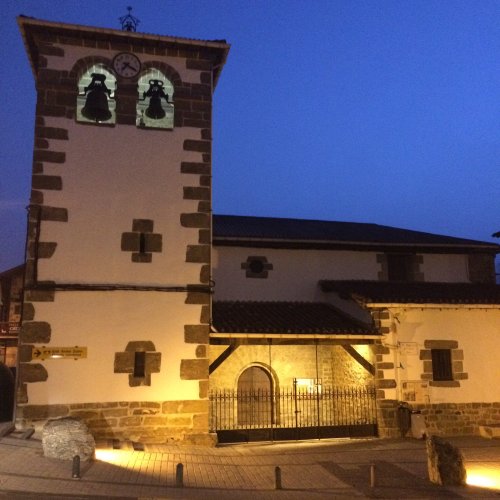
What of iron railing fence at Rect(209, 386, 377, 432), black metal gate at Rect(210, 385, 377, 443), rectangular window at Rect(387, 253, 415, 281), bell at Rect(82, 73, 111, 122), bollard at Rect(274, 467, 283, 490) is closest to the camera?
bollard at Rect(274, 467, 283, 490)

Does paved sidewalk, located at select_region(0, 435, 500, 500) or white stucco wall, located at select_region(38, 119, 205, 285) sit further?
white stucco wall, located at select_region(38, 119, 205, 285)

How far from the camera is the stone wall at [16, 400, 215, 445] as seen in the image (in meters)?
9.55

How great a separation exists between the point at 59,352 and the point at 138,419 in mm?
2008

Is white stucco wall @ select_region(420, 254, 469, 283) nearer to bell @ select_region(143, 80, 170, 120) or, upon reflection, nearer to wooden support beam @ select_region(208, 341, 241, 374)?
wooden support beam @ select_region(208, 341, 241, 374)

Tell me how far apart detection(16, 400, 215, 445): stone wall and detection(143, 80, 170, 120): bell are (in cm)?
596

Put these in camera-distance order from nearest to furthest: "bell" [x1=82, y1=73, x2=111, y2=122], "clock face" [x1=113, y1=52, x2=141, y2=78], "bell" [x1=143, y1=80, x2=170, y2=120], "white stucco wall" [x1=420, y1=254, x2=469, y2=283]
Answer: "bell" [x1=82, y1=73, x2=111, y2=122] < "bell" [x1=143, y1=80, x2=170, y2=120] < "clock face" [x1=113, y1=52, x2=141, y2=78] < "white stucco wall" [x1=420, y1=254, x2=469, y2=283]

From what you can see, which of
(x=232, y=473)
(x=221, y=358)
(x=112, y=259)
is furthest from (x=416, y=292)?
(x=112, y=259)

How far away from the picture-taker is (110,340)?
32.9 ft

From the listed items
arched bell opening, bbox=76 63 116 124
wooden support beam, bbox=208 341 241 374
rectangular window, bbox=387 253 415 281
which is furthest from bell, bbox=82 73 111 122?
rectangular window, bbox=387 253 415 281

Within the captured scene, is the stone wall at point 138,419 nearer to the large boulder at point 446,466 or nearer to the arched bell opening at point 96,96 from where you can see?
the large boulder at point 446,466

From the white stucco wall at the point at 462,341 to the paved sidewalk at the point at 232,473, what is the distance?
170 centimetres

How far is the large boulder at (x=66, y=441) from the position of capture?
26.8 ft

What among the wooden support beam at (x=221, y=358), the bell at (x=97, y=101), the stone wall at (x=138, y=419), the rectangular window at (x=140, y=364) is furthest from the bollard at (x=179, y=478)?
the bell at (x=97, y=101)

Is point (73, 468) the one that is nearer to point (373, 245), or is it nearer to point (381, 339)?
point (381, 339)
